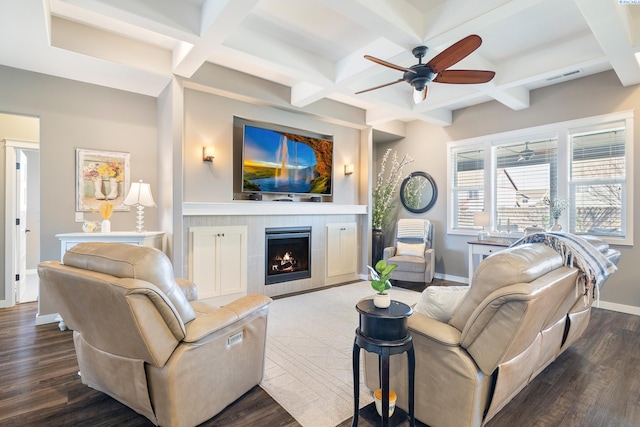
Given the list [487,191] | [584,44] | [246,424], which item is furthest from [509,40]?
[246,424]

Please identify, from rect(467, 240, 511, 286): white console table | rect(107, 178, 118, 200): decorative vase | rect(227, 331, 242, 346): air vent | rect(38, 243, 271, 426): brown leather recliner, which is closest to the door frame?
rect(107, 178, 118, 200): decorative vase

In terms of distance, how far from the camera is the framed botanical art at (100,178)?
374cm

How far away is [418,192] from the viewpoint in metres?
6.15

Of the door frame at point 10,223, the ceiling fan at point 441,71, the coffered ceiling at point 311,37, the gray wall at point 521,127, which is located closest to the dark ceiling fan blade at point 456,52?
the ceiling fan at point 441,71

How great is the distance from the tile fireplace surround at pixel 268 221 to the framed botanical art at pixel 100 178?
98cm

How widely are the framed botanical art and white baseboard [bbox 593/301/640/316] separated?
5.98m

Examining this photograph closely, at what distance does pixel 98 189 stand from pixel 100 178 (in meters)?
0.14

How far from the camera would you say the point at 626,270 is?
394cm

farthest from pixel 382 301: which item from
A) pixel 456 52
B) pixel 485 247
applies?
pixel 485 247

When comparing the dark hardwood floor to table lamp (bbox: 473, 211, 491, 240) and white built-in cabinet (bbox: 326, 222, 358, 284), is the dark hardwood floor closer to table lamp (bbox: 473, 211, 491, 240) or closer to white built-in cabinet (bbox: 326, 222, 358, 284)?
table lamp (bbox: 473, 211, 491, 240)

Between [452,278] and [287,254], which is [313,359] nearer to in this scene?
[287,254]

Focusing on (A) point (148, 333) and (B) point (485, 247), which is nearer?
(A) point (148, 333)

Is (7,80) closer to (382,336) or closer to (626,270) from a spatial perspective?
(382,336)

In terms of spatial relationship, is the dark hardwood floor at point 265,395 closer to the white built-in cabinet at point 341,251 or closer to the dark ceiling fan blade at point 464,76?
the dark ceiling fan blade at point 464,76
